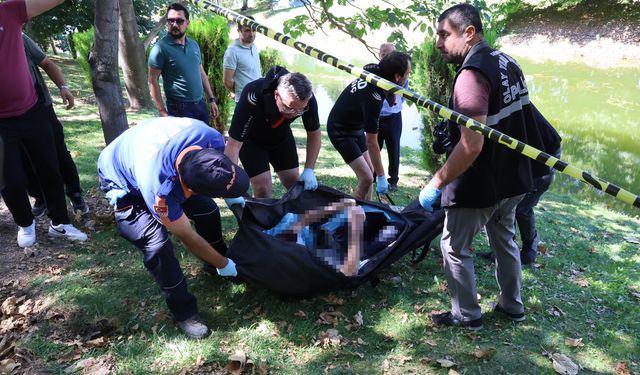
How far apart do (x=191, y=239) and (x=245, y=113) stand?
3.87ft

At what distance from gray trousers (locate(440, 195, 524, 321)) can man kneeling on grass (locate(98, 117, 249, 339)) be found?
4.10 feet

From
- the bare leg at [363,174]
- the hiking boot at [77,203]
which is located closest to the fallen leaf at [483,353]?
the bare leg at [363,174]

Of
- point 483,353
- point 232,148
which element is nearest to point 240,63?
point 232,148

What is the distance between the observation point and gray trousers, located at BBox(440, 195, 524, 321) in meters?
2.60

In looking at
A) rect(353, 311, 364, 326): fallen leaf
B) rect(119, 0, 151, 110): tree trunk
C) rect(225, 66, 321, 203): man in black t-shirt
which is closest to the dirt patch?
rect(119, 0, 151, 110): tree trunk

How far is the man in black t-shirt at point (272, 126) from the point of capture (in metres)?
3.04

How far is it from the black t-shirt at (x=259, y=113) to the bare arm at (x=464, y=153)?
52.2 inches

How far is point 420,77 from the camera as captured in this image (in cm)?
612

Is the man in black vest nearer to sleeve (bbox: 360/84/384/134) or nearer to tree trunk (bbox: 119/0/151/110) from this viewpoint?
sleeve (bbox: 360/84/384/134)

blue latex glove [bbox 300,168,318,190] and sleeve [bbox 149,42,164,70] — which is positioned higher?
sleeve [bbox 149,42,164,70]

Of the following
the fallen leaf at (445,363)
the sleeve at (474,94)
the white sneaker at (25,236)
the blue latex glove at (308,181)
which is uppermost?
the sleeve at (474,94)

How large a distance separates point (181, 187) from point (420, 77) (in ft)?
14.8

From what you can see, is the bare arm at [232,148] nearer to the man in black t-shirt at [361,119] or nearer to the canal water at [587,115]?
the man in black t-shirt at [361,119]

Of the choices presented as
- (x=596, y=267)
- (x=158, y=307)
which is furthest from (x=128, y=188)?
(x=596, y=267)
